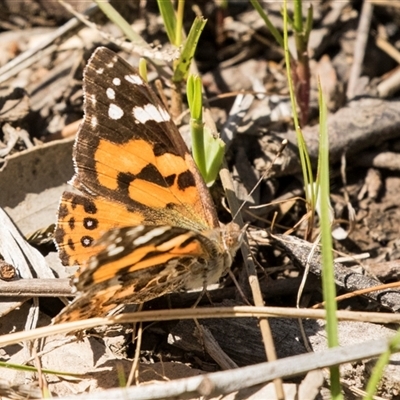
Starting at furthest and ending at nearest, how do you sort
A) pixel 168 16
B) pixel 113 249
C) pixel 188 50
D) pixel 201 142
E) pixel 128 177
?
pixel 168 16
pixel 188 50
pixel 201 142
pixel 128 177
pixel 113 249

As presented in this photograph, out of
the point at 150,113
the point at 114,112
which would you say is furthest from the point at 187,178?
the point at 114,112

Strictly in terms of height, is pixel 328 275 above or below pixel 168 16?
below

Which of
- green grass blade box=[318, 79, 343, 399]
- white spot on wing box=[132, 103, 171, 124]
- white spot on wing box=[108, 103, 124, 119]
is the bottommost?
green grass blade box=[318, 79, 343, 399]

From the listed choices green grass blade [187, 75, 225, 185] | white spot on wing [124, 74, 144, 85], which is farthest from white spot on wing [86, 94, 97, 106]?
green grass blade [187, 75, 225, 185]

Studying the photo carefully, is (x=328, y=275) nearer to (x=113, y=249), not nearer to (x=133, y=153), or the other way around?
(x=113, y=249)

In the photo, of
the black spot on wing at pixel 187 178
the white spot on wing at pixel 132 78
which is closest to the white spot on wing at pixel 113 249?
the black spot on wing at pixel 187 178

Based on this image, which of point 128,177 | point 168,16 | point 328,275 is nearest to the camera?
point 328,275

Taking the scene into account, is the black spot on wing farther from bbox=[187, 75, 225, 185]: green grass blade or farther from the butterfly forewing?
bbox=[187, 75, 225, 185]: green grass blade

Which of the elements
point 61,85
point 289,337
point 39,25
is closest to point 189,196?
point 289,337

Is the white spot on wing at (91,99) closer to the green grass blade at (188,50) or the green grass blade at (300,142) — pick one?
the green grass blade at (188,50)
